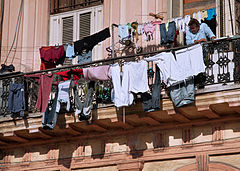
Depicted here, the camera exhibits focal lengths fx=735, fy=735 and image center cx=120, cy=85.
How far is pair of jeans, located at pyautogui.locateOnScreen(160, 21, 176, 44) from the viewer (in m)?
17.5

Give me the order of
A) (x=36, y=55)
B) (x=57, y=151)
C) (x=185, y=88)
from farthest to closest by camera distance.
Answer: (x=36, y=55), (x=57, y=151), (x=185, y=88)

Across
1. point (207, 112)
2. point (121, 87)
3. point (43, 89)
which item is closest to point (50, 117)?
point (43, 89)

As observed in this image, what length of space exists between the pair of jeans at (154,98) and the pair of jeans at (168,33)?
148cm

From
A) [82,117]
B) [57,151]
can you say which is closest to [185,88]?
[82,117]

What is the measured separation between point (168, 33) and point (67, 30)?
11.8ft

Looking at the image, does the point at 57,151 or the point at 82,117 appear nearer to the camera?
the point at 82,117

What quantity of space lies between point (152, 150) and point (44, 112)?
106 inches

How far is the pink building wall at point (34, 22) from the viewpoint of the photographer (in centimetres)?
1877

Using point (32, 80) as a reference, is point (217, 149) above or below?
below

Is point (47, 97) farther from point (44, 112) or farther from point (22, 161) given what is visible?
point (22, 161)

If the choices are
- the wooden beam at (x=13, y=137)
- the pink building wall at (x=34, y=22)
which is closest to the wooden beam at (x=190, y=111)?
the pink building wall at (x=34, y=22)

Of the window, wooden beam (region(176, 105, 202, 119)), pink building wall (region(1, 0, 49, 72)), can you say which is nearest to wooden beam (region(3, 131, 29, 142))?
pink building wall (region(1, 0, 49, 72))

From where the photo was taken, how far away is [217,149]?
16.0m

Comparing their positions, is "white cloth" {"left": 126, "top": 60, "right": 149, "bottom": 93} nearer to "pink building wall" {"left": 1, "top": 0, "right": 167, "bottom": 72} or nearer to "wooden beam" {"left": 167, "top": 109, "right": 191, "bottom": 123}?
"wooden beam" {"left": 167, "top": 109, "right": 191, "bottom": 123}
